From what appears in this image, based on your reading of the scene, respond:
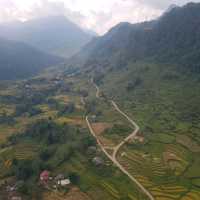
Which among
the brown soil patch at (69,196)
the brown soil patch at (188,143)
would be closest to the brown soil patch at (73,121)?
the brown soil patch at (188,143)

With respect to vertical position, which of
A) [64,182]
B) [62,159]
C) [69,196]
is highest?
[62,159]

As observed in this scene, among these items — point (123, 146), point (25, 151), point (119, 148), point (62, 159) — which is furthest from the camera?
point (25, 151)

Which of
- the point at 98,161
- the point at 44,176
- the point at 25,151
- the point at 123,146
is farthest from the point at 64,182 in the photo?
the point at 123,146

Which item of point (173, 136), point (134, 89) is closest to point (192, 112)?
point (173, 136)

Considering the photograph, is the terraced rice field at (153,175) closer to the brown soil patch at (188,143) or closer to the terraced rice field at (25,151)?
the brown soil patch at (188,143)

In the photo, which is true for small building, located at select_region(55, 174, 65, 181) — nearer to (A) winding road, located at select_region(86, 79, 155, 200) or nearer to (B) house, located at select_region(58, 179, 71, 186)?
(B) house, located at select_region(58, 179, 71, 186)

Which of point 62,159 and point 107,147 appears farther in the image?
point 107,147

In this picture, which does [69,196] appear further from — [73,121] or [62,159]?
[73,121]

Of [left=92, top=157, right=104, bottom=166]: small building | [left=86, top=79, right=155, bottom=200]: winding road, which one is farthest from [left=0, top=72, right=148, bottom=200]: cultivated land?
[left=86, top=79, right=155, bottom=200]: winding road
